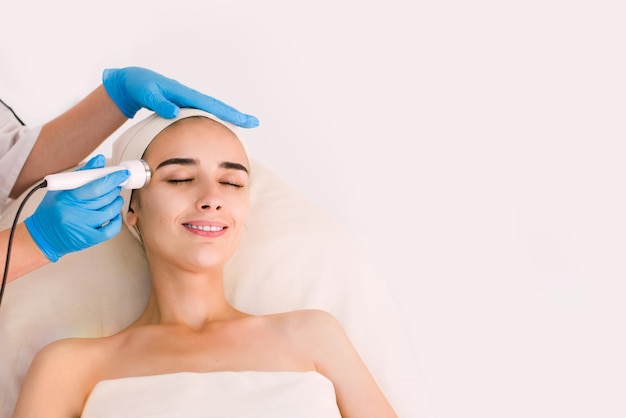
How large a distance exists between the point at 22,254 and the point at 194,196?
0.38 meters

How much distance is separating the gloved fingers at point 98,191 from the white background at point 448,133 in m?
0.87

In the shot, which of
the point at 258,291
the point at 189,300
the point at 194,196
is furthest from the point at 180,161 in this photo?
the point at 258,291

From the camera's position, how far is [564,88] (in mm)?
2756

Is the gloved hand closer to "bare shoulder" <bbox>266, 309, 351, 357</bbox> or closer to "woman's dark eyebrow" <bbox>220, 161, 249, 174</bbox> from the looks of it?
"woman's dark eyebrow" <bbox>220, 161, 249, 174</bbox>

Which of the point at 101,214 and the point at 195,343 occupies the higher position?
the point at 101,214

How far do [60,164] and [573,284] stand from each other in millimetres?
1505

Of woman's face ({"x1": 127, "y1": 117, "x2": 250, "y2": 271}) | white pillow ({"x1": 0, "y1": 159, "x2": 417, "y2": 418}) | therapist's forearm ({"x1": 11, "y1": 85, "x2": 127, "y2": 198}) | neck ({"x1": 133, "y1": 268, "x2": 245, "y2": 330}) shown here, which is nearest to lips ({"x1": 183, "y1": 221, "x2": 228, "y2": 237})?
Result: woman's face ({"x1": 127, "y1": 117, "x2": 250, "y2": 271})

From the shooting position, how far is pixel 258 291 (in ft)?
7.11

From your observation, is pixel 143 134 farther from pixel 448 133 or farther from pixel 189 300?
pixel 448 133

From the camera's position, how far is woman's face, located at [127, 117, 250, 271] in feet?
Answer: 6.08

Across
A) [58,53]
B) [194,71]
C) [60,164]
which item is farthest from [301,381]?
[58,53]

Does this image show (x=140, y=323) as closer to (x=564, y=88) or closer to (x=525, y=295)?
(x=525, y=295)

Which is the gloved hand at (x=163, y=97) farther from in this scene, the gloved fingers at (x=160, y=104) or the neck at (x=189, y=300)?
the neck at (x=189, y=300)

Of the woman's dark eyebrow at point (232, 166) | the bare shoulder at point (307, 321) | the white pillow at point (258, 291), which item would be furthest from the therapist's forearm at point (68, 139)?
the bare shoulder at point (307, 321)
